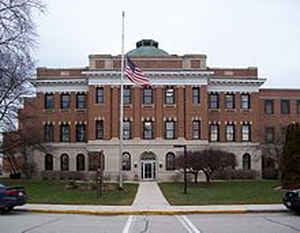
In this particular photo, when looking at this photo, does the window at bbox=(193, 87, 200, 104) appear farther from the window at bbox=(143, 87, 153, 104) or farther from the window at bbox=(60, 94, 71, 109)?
the window at bbox=(60, 94, 71, 109)

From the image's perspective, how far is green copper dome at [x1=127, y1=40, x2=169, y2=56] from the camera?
6894 cm

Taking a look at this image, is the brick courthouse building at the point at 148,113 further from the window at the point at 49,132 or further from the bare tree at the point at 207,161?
Result: the bare tree at the point at 207,161

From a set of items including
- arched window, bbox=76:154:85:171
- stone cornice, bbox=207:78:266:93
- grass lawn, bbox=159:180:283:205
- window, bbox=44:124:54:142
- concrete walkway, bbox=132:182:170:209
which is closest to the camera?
concrete walkway, bbox=132:182:170:209

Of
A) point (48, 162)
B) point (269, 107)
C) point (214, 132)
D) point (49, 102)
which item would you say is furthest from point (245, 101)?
point (48, 162)

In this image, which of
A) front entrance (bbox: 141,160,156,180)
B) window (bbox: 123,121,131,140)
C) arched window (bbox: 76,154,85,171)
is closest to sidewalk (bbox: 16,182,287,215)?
front entrance (bbox: 141,160,156,180)

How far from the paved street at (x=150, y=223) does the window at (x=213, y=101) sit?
41.0 m

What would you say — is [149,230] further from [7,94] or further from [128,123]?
[128,123]

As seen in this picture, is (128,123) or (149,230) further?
(128,123)

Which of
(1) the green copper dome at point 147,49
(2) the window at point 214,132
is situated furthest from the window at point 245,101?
(1) the green copper dome at point 147,49

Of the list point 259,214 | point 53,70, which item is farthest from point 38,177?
point 259,214

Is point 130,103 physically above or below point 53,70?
below

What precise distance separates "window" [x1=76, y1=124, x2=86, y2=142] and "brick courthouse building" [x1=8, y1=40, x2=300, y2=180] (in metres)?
0.12

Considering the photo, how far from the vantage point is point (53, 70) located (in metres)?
61.5

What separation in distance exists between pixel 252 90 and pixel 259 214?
41363mm
